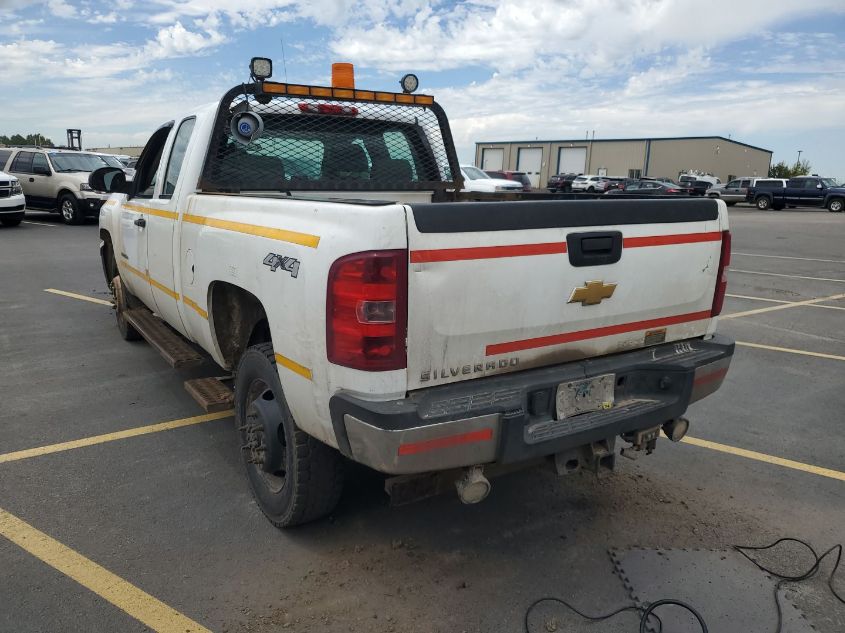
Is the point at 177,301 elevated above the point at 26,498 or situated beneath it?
elevated above

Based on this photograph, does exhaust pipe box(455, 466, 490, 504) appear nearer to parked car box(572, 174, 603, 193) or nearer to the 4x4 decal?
the 4x4 decal

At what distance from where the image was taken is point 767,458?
413 centimetres

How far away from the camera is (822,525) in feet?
11.0

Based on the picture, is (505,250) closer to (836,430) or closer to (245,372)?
(245,372)

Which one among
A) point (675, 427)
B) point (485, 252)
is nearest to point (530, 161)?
point (675, 427)

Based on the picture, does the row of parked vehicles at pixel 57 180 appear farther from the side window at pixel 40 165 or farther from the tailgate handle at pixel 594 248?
the tailgate handle at pixel 594 248

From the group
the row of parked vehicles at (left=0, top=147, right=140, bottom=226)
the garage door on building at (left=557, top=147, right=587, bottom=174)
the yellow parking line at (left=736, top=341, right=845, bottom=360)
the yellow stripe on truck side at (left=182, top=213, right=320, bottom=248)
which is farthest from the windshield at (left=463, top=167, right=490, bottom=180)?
the garage door on building at (left=557, top=147, right=587, bottom=174)

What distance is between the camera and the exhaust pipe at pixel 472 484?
8.50 feet

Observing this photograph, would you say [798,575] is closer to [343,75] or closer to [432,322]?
[432,322]

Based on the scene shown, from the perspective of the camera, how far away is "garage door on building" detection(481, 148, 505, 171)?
243 feet

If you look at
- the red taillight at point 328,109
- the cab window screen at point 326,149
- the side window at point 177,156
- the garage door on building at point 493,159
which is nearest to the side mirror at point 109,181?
the side window at point 177,156

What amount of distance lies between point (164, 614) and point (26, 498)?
1.41 metres

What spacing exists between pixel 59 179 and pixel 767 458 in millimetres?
18374

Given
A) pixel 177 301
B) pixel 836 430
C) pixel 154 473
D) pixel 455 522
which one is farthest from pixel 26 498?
pixel 836 430
